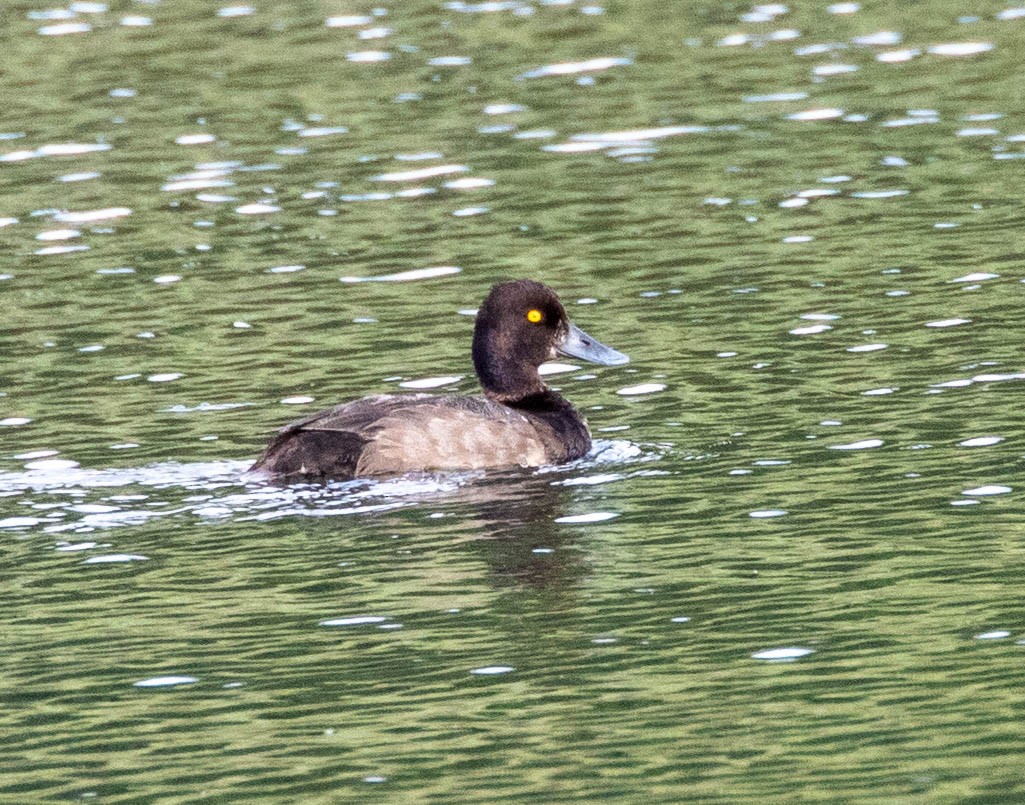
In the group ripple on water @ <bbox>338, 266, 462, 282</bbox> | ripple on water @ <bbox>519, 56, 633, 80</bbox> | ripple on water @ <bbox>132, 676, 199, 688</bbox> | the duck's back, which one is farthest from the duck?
ripple on water @ <bbox>519, 56, 633, 80</bbox>

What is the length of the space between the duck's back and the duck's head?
984 millimetres

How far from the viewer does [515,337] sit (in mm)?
14672

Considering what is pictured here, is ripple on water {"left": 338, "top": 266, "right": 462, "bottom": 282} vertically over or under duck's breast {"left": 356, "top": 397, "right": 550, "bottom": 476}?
under

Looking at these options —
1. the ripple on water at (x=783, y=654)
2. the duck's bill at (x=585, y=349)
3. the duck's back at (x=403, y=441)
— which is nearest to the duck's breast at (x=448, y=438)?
the duck's back at (x=403, y=441)

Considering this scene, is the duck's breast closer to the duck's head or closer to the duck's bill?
the duck's head

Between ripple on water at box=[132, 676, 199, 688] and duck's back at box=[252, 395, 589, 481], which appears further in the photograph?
duck's back at box=[252, 395, 589, 481]

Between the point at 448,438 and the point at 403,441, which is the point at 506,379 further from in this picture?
the point at 403,441

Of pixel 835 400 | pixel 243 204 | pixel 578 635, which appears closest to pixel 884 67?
pixel 243 204

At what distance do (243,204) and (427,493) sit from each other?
854 centimetres

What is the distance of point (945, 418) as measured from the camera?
1334 cm

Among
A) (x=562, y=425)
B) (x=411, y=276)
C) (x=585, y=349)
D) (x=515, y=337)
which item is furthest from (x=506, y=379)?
(x=411, y=276)

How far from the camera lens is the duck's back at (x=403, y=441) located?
1294 centimetres

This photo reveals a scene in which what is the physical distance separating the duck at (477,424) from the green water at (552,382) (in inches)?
9.4

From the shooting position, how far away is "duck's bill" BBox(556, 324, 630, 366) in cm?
1488
